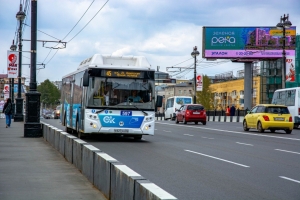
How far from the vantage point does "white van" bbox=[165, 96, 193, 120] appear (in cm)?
6444

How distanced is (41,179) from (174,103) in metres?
54.1

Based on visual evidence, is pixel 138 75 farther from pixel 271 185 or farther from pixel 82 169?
pixel 271 185

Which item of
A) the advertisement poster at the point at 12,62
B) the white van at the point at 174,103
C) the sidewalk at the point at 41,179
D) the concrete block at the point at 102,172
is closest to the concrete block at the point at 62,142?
the sidewalk at the point at 41,179

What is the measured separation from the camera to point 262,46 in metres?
74.3

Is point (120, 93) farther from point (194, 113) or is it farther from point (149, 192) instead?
point (194, 113)

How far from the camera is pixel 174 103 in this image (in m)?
64.9

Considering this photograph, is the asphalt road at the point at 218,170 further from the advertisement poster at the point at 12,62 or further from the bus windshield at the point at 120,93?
the advertisement poster at the point at 12,62

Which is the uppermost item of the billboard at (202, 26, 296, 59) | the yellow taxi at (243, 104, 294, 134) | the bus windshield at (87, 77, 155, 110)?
the billboard at (202, 26, 296, 59)

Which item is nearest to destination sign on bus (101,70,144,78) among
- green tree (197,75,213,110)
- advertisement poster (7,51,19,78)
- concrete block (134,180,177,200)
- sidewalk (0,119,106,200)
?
sidewalk (0,119,106,200)

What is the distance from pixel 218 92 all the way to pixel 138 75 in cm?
12420

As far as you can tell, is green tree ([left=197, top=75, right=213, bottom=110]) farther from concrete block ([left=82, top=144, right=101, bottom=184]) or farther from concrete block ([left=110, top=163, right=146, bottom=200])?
concrete block ([left=110, top=163, right=146, bottom=200])

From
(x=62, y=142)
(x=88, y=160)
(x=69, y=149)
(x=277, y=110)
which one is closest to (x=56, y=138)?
(x=62, y=142)

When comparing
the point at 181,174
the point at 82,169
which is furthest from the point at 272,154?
the point at 82,169

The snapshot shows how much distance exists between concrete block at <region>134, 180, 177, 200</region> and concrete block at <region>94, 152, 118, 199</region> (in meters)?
2.17
